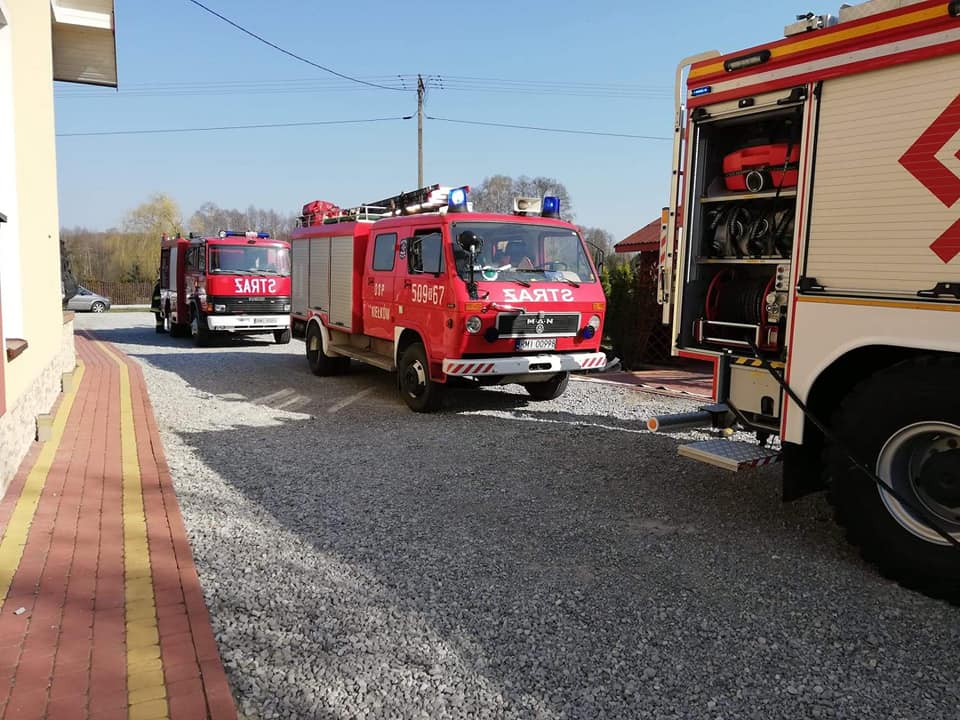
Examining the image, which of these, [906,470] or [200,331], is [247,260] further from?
[906,470]

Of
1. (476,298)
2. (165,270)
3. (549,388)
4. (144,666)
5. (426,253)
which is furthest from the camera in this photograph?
(165,270)

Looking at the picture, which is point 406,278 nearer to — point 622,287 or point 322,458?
point 322,458

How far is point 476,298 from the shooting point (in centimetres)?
816

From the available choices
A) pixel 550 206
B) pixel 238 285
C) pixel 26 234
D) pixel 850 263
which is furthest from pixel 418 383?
pixel 238 285

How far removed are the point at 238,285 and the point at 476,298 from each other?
1048 centimetres

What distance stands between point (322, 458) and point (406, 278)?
321 centimetres

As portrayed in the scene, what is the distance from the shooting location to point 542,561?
432 cm

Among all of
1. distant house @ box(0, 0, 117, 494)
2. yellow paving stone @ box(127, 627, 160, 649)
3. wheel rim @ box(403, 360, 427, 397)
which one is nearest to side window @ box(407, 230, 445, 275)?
wheel rim @ box(403, 360, 427, 397)

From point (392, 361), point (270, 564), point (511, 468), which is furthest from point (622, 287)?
point (270, 564)

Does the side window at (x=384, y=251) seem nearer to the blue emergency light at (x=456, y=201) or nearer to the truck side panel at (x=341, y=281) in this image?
the truck side panel at (x=341, y=281)

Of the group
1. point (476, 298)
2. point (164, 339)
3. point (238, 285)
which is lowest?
point (164, 339)

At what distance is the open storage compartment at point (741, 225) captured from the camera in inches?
190

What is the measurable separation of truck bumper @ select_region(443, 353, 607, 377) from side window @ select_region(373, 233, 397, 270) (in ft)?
7.00

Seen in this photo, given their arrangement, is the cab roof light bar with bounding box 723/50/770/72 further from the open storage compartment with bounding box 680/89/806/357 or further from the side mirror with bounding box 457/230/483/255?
the side mirror with bounding box 457/230/483/255
